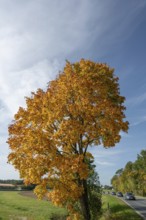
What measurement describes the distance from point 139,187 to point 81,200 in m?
84.3

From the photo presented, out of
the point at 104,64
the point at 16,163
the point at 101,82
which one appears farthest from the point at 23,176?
the point at 104,64

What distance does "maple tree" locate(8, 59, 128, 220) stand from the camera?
1897cm

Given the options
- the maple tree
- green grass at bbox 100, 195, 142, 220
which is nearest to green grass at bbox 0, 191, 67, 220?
green grass at bbox 100, 195, 142, 220

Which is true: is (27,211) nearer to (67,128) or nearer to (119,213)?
(119,213)

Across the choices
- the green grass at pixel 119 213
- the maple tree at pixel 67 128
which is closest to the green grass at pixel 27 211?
the green grass at pixel 119 213

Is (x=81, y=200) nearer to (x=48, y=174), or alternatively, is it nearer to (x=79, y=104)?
(x=48, y=174)

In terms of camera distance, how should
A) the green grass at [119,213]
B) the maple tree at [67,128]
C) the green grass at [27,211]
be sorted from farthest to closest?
the green grass at [27,211]
the green grass at [119,213]
the maple tree at [67,128]

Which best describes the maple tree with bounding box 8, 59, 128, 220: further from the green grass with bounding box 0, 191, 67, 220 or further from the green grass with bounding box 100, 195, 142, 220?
the green grass with bounding box 0, 191, 67, 220

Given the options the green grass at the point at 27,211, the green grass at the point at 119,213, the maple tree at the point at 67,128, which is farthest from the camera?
the green grass at the point at 27,211

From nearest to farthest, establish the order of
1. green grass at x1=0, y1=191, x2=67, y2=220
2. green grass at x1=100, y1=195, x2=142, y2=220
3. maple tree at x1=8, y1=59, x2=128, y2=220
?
maple tree at x1=8, y1=59, x2=128, y2=220
green grass at x1=100, y1=195, x2=142, y2=220
green grass at x1=0, y1=191, x2=67, y2=220

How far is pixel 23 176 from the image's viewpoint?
19781 millimetres

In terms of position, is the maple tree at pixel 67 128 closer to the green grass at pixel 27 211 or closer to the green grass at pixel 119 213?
the green grass at pixel 119 213

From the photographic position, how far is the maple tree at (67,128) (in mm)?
18969

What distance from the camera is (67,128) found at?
62.4 feet
